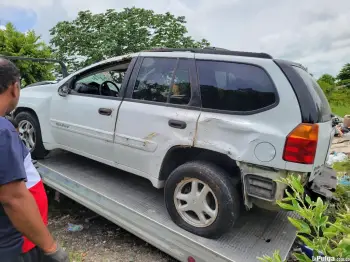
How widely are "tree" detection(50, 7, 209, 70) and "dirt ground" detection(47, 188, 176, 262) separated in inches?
248

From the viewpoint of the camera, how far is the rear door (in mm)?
2639

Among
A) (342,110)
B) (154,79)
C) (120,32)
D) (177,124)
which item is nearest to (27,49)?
(120,32)

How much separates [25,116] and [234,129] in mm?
3191

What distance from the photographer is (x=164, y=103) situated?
2.80m

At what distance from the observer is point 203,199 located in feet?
8.20

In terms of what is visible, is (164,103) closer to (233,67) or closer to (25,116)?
(233,67)

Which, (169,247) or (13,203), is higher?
(13,203)

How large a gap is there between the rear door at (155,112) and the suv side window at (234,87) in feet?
0.39

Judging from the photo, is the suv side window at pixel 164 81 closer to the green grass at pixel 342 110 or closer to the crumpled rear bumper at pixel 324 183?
the crumpled rear bumper at pixel 324 183

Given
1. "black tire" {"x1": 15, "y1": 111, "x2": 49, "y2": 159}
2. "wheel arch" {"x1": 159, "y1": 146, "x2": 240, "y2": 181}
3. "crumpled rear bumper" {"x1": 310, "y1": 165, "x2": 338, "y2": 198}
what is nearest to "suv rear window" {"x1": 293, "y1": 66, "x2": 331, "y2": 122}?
"crumpled rear bumper" {"x1": 310, "y1": 165, "x2": 338, "y2": 198}

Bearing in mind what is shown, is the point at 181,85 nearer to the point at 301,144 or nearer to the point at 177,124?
the point at 177,124

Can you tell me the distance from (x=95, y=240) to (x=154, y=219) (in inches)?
32.9

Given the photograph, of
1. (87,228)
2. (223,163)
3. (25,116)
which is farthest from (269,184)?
(25,116)

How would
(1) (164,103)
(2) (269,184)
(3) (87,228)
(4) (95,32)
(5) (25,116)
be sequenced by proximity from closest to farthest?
(2) (269,184), (1) (164,103), (3) (87,228), (5) (25,116), (4) (95,32)
